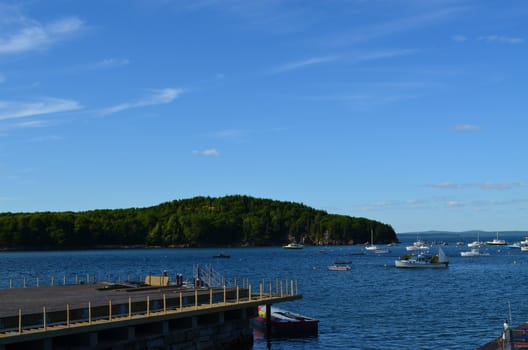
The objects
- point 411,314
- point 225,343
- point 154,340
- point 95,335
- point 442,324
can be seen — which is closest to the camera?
point 95,335

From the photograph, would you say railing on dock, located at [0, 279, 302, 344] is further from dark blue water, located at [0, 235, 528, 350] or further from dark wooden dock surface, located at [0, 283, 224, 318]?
dark blue water, located at [0, 235, 528, 350]

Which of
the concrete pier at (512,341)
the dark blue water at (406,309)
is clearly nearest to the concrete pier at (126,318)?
the dark blue water at (406,309)

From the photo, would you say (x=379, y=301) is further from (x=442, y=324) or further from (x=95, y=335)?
(x=95, y=335)

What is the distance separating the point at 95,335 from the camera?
30.8m

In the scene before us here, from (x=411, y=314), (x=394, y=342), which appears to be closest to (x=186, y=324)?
(x=394, y=342)

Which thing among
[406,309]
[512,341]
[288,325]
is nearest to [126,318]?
[512,341]

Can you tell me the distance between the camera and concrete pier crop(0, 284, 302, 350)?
29219 millimetres

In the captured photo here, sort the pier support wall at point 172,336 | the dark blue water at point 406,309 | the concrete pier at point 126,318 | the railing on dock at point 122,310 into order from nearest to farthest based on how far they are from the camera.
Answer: the railing on dock at point 122,310 → the concrete pier at point 126,318 → the pier support wall at point 172,336 → the dark blue water at point 406,309

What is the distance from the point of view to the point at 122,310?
110 feet

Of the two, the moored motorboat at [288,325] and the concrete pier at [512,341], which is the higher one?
the concrete pier at [512,341]

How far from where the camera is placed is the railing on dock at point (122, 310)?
95.2 feet

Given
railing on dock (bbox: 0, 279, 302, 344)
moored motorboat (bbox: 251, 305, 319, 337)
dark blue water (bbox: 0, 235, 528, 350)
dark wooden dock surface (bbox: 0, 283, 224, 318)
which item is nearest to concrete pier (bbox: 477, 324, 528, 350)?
dark blue water (bbox: 0, 235, 528, 350)

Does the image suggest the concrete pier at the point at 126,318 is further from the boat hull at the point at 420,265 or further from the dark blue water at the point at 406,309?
the boat hull at the point at 420,265

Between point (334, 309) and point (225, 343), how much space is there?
36193 millimetres
